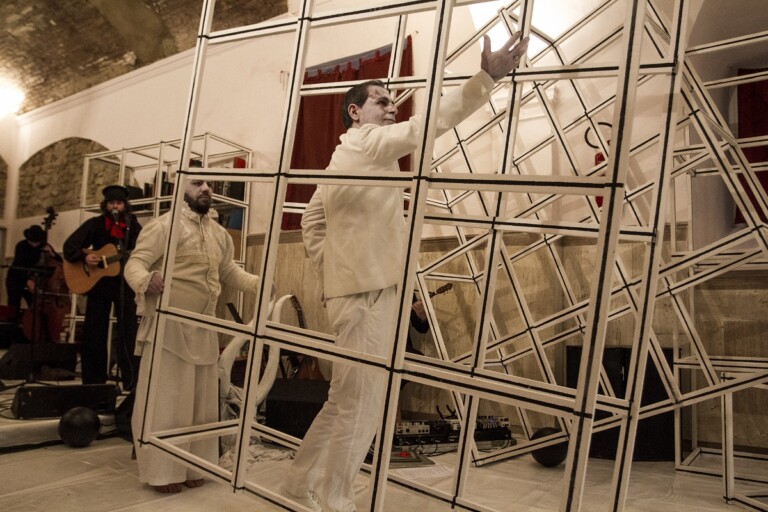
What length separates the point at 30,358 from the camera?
4.98 m

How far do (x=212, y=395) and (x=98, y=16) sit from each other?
7722 mm

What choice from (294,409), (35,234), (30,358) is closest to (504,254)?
(294,409)

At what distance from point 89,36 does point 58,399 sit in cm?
700

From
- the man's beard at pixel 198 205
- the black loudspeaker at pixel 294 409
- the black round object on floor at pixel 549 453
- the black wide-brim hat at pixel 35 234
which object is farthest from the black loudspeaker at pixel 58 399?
the black wide-brim hat at pixel 35 234

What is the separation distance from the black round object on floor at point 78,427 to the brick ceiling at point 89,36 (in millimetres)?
4854

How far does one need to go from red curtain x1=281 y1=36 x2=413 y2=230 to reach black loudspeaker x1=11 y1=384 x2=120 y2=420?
240cm

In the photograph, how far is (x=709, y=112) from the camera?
8.21 feet

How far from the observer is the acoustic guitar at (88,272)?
14.6 feet

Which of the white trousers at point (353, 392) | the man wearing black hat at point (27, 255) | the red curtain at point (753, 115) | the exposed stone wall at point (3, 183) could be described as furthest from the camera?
the exposed stone wall at point (3, 183)

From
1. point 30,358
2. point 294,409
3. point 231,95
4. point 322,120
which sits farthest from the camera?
point 231,95

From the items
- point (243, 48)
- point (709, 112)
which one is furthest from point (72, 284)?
point (709, 112)

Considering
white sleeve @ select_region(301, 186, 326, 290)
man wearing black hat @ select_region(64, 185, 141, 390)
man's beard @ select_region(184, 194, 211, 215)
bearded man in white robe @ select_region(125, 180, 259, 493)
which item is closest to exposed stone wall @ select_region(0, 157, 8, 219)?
man wearing black hat @ select_region(64, 185, 141, 390)

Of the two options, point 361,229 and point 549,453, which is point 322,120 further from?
point 361,229

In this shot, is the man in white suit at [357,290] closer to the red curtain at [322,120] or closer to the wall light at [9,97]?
the red curtain at [322,120]
